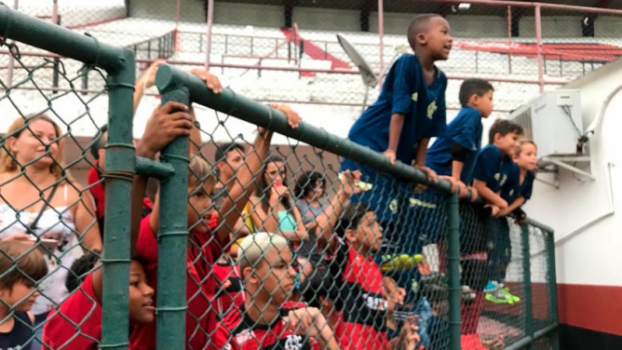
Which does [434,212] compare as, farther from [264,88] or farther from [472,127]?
[264,88]

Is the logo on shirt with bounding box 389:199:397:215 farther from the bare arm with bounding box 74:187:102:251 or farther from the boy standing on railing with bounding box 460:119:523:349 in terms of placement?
the bare arm with bounding box 74:187:102:251

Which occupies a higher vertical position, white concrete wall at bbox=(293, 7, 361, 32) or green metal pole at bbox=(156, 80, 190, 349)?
white concrete wall at bbox=(293, 7, 361, 32)

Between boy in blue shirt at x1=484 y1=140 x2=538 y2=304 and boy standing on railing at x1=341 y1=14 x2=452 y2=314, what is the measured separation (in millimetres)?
1018

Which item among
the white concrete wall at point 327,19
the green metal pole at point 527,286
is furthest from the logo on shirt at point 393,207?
the white concrete wall at point 327,19

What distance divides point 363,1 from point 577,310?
635 inches

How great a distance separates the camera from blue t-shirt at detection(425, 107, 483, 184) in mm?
3145

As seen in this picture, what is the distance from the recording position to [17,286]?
1571 millimetres

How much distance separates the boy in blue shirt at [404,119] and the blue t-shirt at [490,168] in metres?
0.70

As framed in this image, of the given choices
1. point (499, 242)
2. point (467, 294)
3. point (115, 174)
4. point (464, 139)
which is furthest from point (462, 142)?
point (115, 174)

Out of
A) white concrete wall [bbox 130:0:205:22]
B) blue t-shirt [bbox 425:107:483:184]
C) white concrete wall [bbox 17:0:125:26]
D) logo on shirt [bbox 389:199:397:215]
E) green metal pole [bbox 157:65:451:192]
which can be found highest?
white concrete wall [bbox 130:0:205:22]

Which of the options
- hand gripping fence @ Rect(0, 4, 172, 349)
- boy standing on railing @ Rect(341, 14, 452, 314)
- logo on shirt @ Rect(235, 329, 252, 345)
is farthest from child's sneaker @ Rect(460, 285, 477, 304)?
hand gripping fence @ Rect(0, 4, 172, 349)

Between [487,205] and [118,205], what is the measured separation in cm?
272

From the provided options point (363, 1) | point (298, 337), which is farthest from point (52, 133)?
point (363, 1)

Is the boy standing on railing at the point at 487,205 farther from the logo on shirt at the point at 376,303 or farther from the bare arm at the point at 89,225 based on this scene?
the bare arm at the point at 89,225
